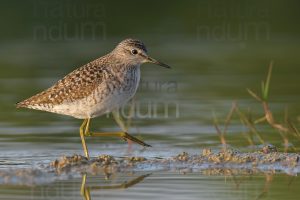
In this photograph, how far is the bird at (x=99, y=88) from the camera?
12.1 m

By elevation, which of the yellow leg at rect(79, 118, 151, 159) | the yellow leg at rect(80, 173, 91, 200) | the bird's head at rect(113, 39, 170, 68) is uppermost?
the bird's head at rect(113, 39, 170, 68)

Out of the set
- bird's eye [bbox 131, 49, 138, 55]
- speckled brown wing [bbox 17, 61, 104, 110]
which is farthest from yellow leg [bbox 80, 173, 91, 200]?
bird's eye [bbox 131, 49, 138, 55]

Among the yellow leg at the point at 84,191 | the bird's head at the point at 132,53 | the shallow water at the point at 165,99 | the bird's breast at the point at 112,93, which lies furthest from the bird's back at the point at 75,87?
the yellow leg at the point at 84,191

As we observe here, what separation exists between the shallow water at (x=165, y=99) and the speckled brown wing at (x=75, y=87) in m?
0.86

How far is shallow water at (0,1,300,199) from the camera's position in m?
10.2

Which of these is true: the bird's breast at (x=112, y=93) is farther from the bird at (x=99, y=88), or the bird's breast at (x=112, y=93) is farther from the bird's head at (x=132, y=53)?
the bird's head at (x=132, y=53)

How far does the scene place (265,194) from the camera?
9.69 metres

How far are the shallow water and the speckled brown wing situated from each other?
0.86m

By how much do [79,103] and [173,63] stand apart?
34.6 ft

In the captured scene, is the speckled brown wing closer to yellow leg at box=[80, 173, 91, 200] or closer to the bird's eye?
the bird's eye

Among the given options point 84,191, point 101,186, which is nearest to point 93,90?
point 101,186

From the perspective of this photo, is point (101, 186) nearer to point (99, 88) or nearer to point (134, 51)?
point (99, 88)

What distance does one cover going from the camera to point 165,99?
17.8 meters

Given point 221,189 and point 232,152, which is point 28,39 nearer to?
point 232,152
